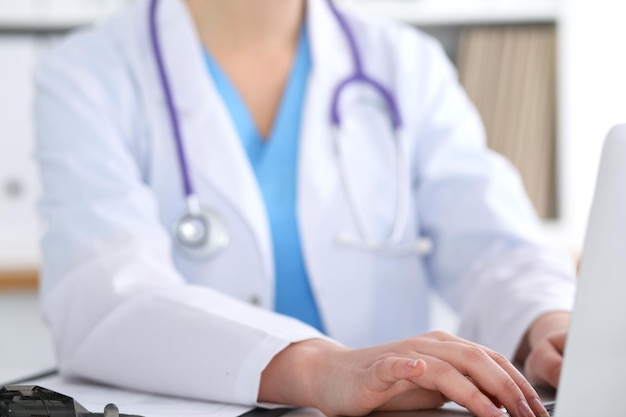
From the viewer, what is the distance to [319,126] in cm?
126

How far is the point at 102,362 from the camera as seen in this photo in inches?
35.4

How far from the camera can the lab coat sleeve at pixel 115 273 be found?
2.73ft

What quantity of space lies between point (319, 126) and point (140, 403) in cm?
55

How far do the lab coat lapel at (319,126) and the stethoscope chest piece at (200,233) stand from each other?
0.11 m

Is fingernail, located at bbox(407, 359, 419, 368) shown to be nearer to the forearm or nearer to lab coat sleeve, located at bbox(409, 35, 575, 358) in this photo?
the forearm

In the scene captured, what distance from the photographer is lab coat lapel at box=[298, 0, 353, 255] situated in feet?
3.98

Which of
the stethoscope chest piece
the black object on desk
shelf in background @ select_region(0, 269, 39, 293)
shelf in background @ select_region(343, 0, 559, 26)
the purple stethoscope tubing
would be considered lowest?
shelf in background @ select_region(0, 269, 39, 293)

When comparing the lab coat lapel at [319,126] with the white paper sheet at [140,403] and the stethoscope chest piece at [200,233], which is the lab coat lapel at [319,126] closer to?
the stethoscope chest piece at [200,233]

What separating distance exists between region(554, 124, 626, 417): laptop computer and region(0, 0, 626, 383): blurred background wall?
2.01 metres

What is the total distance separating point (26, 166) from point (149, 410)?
6.48 feet

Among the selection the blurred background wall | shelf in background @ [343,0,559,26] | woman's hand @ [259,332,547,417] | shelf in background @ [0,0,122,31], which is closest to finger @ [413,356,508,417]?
woman's hand @ [259,332,547,417]

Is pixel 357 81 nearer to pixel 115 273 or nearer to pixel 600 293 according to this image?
pixel 115 273

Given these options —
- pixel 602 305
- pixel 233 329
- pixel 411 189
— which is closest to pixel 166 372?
pixel 233 329

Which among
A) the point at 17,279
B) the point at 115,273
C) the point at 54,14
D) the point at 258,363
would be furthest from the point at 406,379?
the point at 54,14
